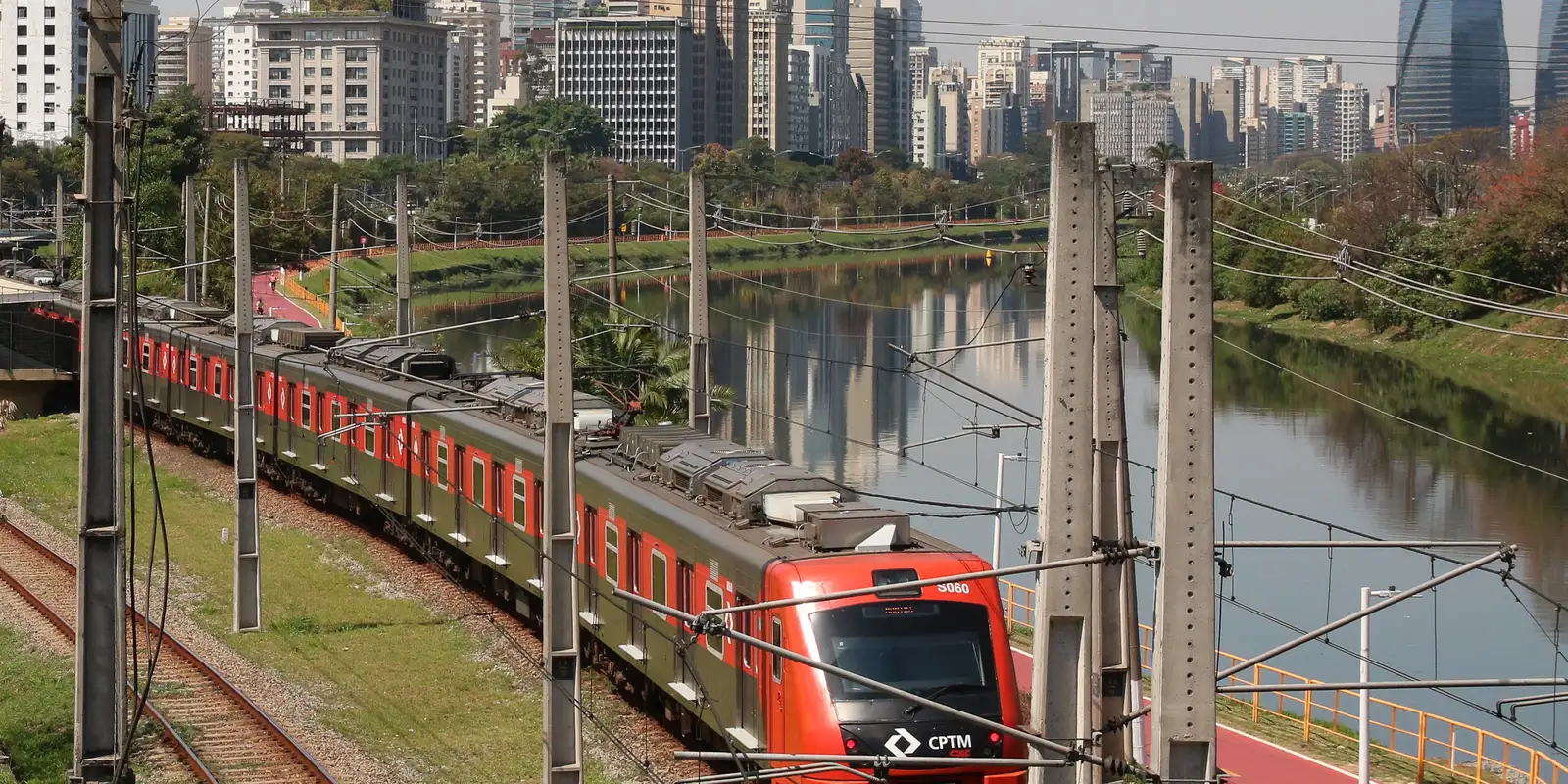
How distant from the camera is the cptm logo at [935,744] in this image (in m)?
15.1

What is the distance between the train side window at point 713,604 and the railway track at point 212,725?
4.03m

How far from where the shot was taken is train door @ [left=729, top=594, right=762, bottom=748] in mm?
16438

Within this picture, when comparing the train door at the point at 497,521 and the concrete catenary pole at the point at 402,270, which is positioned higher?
the concrete catenary pole at the point at 402,270

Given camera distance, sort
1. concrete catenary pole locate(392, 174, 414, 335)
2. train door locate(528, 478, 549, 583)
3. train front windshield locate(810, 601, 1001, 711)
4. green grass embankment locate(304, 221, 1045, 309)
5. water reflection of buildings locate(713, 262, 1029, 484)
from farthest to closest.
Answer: green grass embankment locate(304, 221, 1045, 309), water reflection of buildings locate(713, 262, 1029, 484), concrete catenary pole locate(392, 174, 414, 335), train door locate(528, 478, 549, 583), train front windshield locate(810, 601, 1001, 711)

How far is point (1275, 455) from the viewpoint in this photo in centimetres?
5269

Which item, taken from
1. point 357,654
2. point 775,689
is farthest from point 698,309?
point 775,689

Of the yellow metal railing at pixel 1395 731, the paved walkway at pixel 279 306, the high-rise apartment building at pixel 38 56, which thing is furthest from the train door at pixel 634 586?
the high-rise apartment building at pixel 38 56

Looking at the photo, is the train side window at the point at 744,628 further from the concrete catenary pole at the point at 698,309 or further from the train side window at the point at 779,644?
the concrete catenary pole at the point at 698,309

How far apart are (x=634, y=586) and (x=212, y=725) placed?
4962mm

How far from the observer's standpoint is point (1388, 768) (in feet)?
73.0

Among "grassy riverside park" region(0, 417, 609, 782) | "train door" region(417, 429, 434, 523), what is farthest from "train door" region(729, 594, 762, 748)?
"train door" region(417, 429, 434, 523)

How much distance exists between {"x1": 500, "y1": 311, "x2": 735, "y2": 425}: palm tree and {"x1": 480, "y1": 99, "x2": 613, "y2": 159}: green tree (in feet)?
381

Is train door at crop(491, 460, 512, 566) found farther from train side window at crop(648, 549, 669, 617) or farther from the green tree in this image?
the green tree

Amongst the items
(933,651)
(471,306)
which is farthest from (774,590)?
(471,306)
